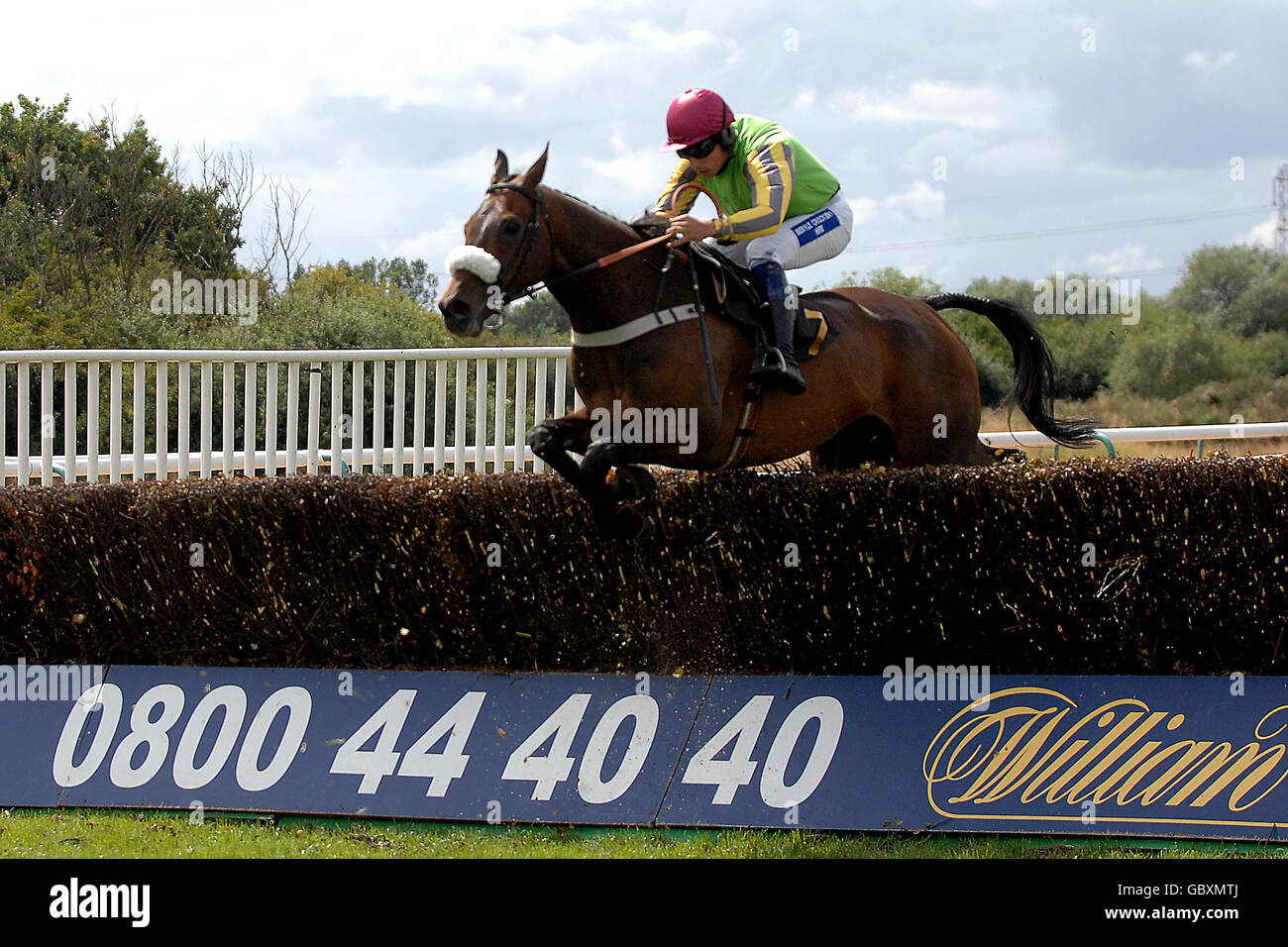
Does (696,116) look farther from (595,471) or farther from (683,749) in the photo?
(683,749)

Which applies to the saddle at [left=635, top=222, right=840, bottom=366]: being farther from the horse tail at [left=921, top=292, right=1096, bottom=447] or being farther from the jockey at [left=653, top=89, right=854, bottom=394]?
the horse tail at [left=921, top=292, right=1096, bottom=447]

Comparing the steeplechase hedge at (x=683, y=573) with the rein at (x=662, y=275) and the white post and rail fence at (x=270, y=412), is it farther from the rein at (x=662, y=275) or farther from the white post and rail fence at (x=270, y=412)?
the white post and rail fence at (x=270, y=412)

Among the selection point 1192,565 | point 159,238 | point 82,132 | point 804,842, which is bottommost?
point 804,842

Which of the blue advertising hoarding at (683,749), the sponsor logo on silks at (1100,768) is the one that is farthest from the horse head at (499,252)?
the sponsor logo on silks at (1100,768)

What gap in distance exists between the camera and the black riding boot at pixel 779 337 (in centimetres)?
521

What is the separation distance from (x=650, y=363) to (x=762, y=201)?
0.84 m

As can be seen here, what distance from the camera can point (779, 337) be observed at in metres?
5.29

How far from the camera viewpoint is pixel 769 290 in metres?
5.32

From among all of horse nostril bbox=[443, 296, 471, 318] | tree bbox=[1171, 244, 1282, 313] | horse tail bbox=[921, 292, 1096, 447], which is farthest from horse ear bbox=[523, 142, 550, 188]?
tree bbox=[1171, 244, 1282, 313]

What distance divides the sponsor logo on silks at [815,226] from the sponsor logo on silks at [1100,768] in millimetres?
2294

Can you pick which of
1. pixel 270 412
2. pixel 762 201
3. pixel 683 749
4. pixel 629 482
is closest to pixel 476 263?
pixel 629 482

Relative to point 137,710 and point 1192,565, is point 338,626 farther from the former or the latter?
point 1192,565
